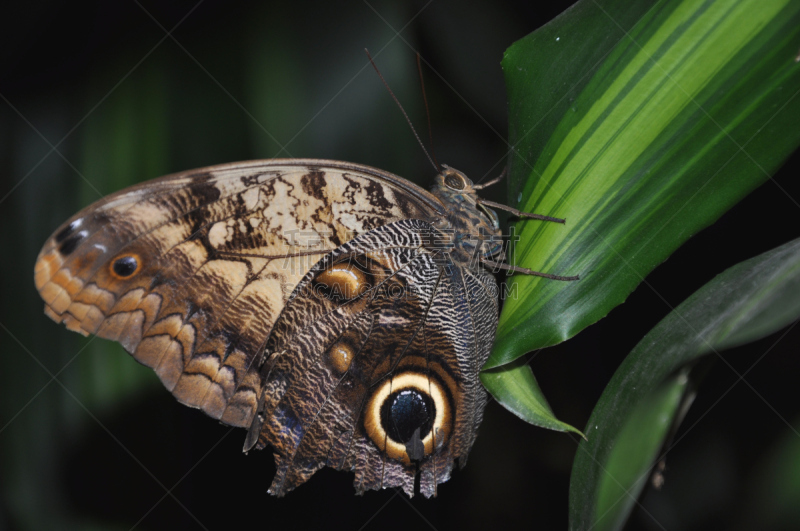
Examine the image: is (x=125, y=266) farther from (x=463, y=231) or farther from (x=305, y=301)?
(x=463, y=231)

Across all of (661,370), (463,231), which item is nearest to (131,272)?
(463,231)

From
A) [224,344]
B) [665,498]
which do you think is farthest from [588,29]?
[665,498]

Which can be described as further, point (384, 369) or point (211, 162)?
point (211, 162)

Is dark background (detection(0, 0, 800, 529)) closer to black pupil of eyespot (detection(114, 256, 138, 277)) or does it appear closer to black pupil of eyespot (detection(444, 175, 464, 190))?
black pupil of eyespot (detection(444, 175, 464, 190))

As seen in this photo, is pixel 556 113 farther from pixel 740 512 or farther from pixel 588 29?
pixel 740 512

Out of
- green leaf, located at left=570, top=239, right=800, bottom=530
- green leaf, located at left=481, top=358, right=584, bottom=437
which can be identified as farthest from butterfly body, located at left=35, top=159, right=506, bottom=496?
green leaf, located at left=570, top=239, right=800, bottom=530

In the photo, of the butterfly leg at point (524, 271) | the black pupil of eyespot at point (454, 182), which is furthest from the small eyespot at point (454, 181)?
the butterfly leg at point (524, 271)
